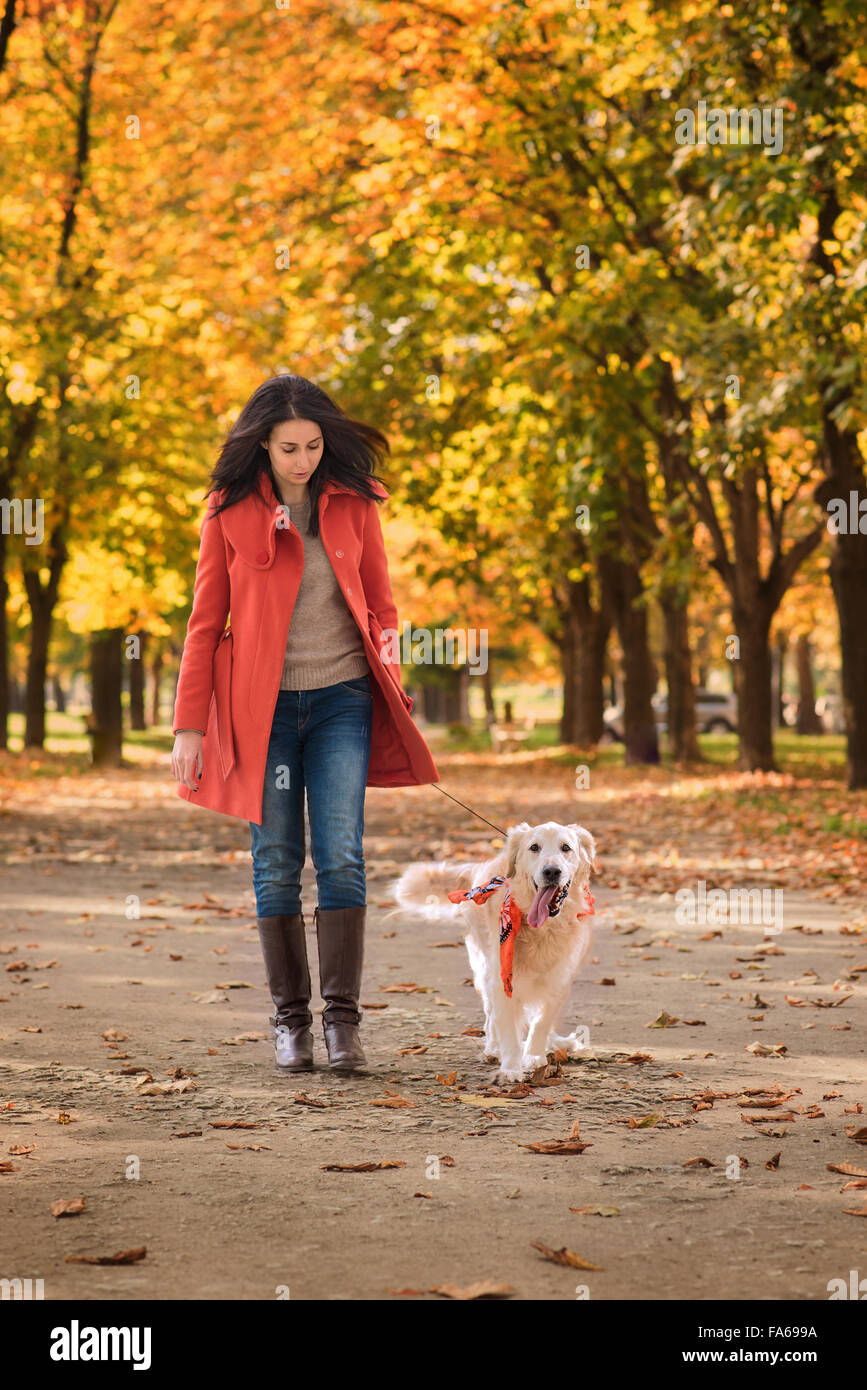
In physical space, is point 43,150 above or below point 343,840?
above

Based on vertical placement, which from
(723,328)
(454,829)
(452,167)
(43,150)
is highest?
(43,150)

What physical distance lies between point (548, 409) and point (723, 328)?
7139mm

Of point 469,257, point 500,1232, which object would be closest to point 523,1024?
point 500,1232

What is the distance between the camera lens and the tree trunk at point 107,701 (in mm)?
27375

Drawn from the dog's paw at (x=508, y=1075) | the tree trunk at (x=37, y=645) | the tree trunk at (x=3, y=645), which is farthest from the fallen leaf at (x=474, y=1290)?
the tree trunk at (x=37, y=645)

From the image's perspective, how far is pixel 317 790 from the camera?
541 cm

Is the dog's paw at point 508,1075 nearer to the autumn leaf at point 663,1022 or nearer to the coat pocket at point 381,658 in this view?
the autumn leaf at point 663,1022

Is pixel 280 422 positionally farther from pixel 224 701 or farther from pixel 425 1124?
pixel 425 1124

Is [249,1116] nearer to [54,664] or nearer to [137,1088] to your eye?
[137,1088]

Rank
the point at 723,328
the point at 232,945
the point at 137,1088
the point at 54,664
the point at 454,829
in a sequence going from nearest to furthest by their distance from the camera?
the point at 137,1088 → the point at 232,945 → the point at 723,328 → the point at 454,829 → the point at 54,664

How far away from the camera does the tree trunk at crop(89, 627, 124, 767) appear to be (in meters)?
27.4

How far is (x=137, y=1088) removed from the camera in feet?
17.1

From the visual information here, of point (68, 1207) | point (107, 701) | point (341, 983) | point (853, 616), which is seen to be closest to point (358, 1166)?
point (68, 1207)
